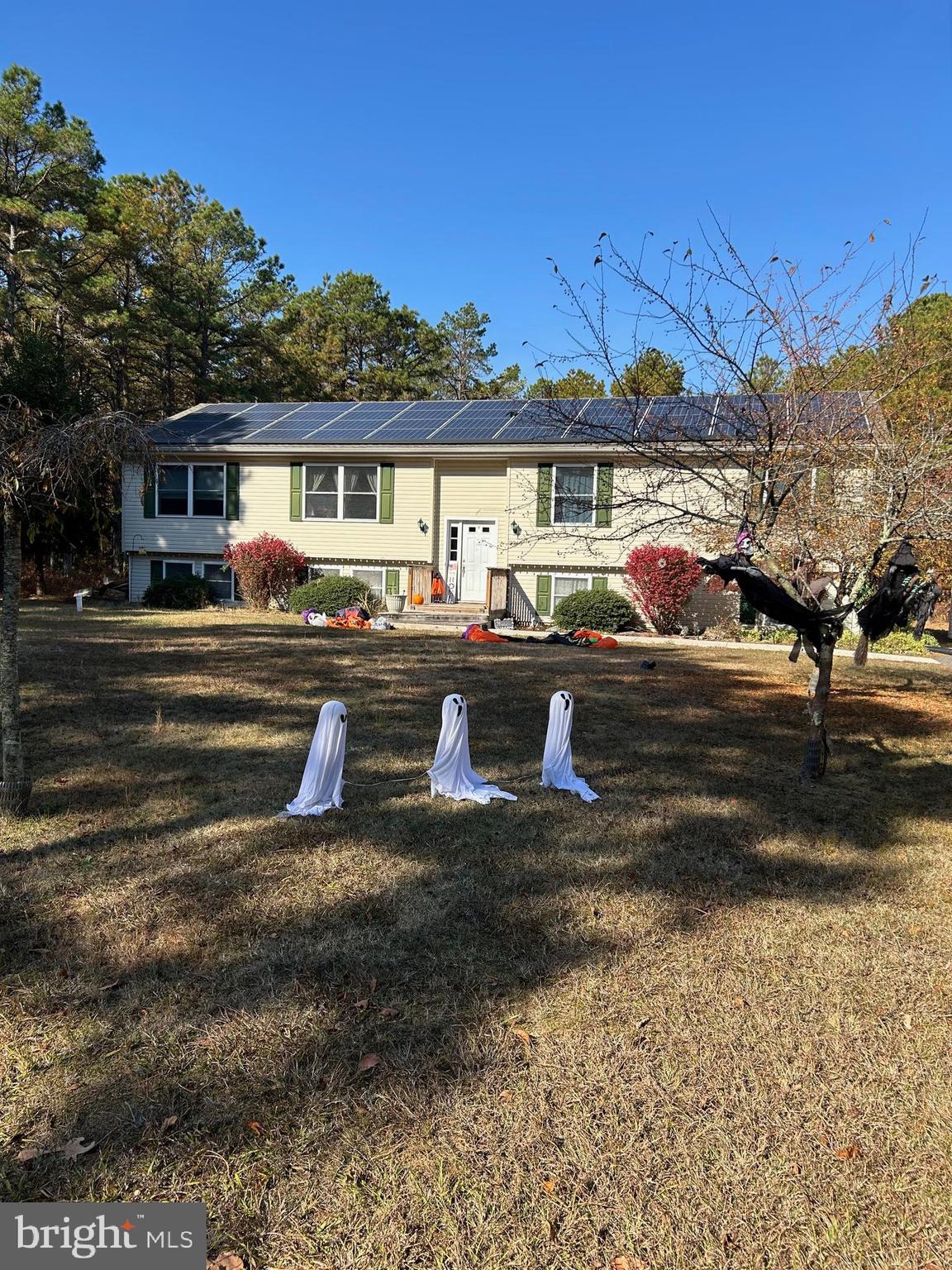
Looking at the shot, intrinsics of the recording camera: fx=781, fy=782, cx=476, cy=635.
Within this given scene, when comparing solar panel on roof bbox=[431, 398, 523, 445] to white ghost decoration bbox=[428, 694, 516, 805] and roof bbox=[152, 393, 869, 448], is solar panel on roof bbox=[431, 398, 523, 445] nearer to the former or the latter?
roof bbox=[152, 393, 869, 448]

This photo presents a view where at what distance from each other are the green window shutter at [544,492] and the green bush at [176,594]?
9116mm

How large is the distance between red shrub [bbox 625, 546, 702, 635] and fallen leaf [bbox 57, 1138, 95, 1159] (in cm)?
1647

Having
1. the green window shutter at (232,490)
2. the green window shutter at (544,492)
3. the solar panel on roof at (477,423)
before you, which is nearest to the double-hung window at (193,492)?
the green window shutter at (232,490)

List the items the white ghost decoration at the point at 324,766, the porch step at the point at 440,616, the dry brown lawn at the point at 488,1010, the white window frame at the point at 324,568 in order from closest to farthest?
the dry brown lawn at the point at 488,1010, the white ghost decoration at the point at 324,766, the porch step at the point at 440,616, the white window frame at the point at 324,568

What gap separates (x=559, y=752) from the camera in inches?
244

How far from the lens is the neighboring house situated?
752 inches

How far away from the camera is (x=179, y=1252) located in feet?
7.11

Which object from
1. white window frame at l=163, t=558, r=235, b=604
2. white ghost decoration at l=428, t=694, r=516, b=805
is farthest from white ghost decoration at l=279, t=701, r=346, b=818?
white window frame at l=163, t=558, r=235, b=604

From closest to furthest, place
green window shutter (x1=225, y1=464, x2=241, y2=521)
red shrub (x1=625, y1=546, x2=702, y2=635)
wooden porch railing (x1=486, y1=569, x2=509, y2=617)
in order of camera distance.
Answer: red shrub (x1=625, y1=546, x2=702, y2=635) < wooden porch railing (x1=486, y1=569, x2=509, y2=617) < green window shutter (x1=225, y1=464, x2=241, y2=521)

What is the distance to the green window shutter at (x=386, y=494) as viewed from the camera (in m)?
20.1

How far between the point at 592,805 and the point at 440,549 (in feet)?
48.9

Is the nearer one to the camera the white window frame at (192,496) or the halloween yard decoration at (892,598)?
the halloween yard decoration at (892,598)

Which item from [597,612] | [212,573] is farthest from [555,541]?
[212,573]

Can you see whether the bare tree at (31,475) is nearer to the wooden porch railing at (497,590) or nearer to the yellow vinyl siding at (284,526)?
the wooden porch railing at (497,590)
